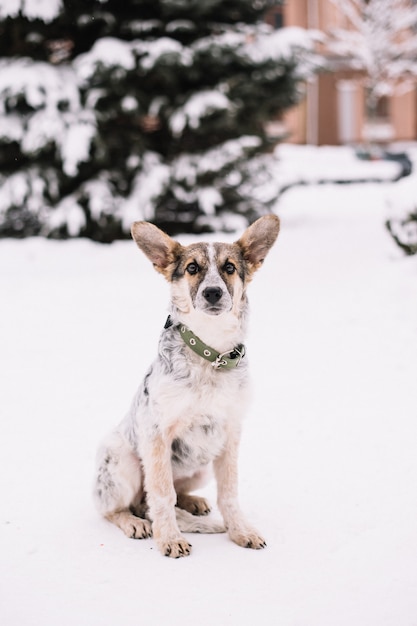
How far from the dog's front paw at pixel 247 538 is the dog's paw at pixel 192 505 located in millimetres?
411

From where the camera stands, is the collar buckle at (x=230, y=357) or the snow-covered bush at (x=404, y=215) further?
the snow-covered bush at (x=404, y=215)

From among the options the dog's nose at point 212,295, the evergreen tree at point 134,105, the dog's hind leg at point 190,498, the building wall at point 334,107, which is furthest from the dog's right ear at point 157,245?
the building wall at point 334,107

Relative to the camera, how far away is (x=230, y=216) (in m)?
10.5

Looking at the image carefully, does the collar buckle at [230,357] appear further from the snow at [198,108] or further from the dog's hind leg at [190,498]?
the snow at [198,108]

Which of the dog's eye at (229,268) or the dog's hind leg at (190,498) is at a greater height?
the dog's eye at (229,268)

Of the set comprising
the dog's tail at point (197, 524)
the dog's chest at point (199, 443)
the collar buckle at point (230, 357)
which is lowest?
the dog's tail at point (197, 524)

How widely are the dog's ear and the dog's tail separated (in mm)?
1399

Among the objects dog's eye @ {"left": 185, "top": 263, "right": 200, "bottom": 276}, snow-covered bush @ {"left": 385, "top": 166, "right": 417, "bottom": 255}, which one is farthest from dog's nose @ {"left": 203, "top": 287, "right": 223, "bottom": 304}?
snow-covered bush @ {"left": 385, "top": 166, "right": 417, "bottom": 255}

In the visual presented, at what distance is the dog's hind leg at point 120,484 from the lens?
363 centimetres

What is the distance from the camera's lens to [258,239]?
3.74 metres

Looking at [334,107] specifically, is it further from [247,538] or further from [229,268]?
[247,538]

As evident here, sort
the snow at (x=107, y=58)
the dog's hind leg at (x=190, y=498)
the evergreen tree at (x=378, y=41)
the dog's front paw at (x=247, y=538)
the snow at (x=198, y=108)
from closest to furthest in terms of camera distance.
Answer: the dog's front paw at (x=247, y=538) < the dog's hind leg at (x=190, y=498) < the snow at (x=107, y=58) < the snow at (x=198, y=108) < the evergreen tree at (x=378, y=41)

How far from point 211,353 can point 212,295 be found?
1.03 feet

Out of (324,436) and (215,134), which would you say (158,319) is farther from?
(215,134)
